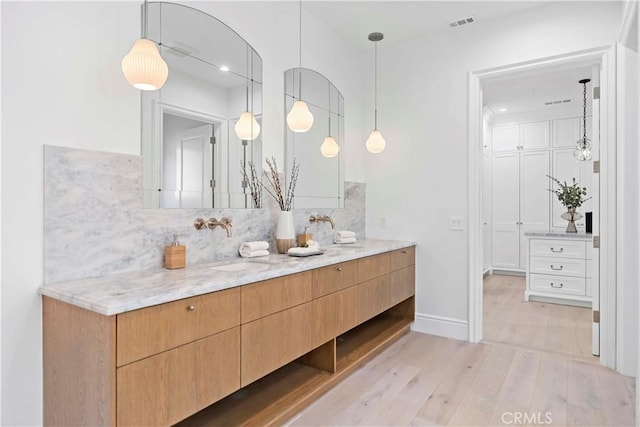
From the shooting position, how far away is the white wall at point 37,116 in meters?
1.50

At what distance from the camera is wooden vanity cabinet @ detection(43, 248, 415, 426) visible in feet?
4.33

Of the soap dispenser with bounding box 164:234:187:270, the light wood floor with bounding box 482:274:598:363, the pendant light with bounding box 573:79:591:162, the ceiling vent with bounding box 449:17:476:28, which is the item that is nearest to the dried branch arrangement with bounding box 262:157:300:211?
the soap dispenser with bounding box 164:234:187:270

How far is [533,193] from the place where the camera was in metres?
6.19

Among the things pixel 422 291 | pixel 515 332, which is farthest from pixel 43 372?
pixel 515 332

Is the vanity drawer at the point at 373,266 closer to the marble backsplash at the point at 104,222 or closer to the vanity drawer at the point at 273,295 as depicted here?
the vanity drawer at the point at 273,295

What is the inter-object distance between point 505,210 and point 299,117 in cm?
509

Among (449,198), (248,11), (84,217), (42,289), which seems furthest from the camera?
(449,198)

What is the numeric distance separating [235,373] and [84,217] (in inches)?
39.3

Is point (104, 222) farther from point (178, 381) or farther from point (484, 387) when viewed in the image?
point (484, 387)

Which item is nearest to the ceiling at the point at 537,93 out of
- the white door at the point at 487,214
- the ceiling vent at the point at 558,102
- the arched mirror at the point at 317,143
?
the ceiling vent at the point at 558,102

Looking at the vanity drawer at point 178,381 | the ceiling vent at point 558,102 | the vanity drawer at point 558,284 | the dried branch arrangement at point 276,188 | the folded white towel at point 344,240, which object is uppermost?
the ceiling vent at point 558,102

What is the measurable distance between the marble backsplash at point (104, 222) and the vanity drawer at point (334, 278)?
0.64 m

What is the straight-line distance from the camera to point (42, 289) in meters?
1.55

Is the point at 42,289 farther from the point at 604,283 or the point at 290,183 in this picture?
the point at 604,283
